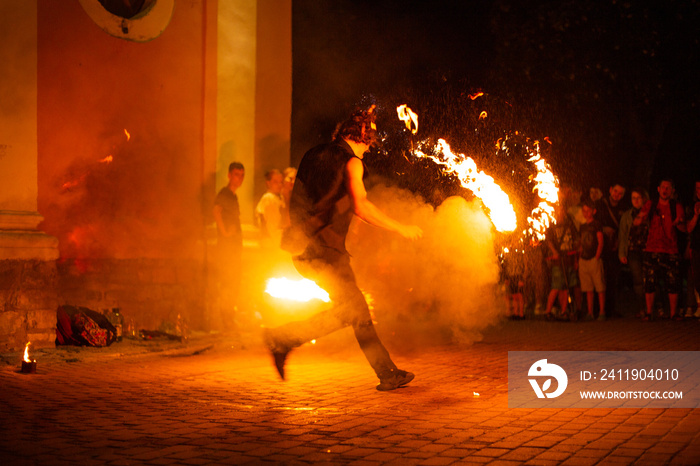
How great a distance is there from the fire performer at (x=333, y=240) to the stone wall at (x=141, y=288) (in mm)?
4170

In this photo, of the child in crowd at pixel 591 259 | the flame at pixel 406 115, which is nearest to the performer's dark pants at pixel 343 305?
the flame at pixel 406 115

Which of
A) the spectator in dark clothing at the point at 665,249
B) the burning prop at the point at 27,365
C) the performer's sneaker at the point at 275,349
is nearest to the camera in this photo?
the performer's sneaker at the point at 275,349

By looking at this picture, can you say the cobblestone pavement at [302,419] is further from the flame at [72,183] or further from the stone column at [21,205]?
the flame at [72,183]

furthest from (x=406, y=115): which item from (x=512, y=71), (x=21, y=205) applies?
(x=512, y=71)

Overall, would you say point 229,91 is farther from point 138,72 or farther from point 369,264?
point 369,264

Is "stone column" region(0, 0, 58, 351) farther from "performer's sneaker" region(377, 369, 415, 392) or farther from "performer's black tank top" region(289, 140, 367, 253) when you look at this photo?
"performer's sneaker" region(377, 369, 415, 392)

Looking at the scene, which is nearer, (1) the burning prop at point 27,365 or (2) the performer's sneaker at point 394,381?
(2) the performer's sneaker at point 394,381

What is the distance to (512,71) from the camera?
813 inches

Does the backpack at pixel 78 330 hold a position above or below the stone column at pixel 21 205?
below

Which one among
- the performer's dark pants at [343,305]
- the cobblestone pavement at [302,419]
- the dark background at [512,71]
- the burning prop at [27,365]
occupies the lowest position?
the cobblestone pavement at [302,419]

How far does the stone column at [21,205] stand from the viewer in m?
9.09

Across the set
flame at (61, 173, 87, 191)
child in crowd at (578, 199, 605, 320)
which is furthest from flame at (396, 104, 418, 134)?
flame at (61, 173, 87, 191)

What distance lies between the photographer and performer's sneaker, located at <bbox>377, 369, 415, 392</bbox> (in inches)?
258

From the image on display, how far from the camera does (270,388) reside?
6.87m
